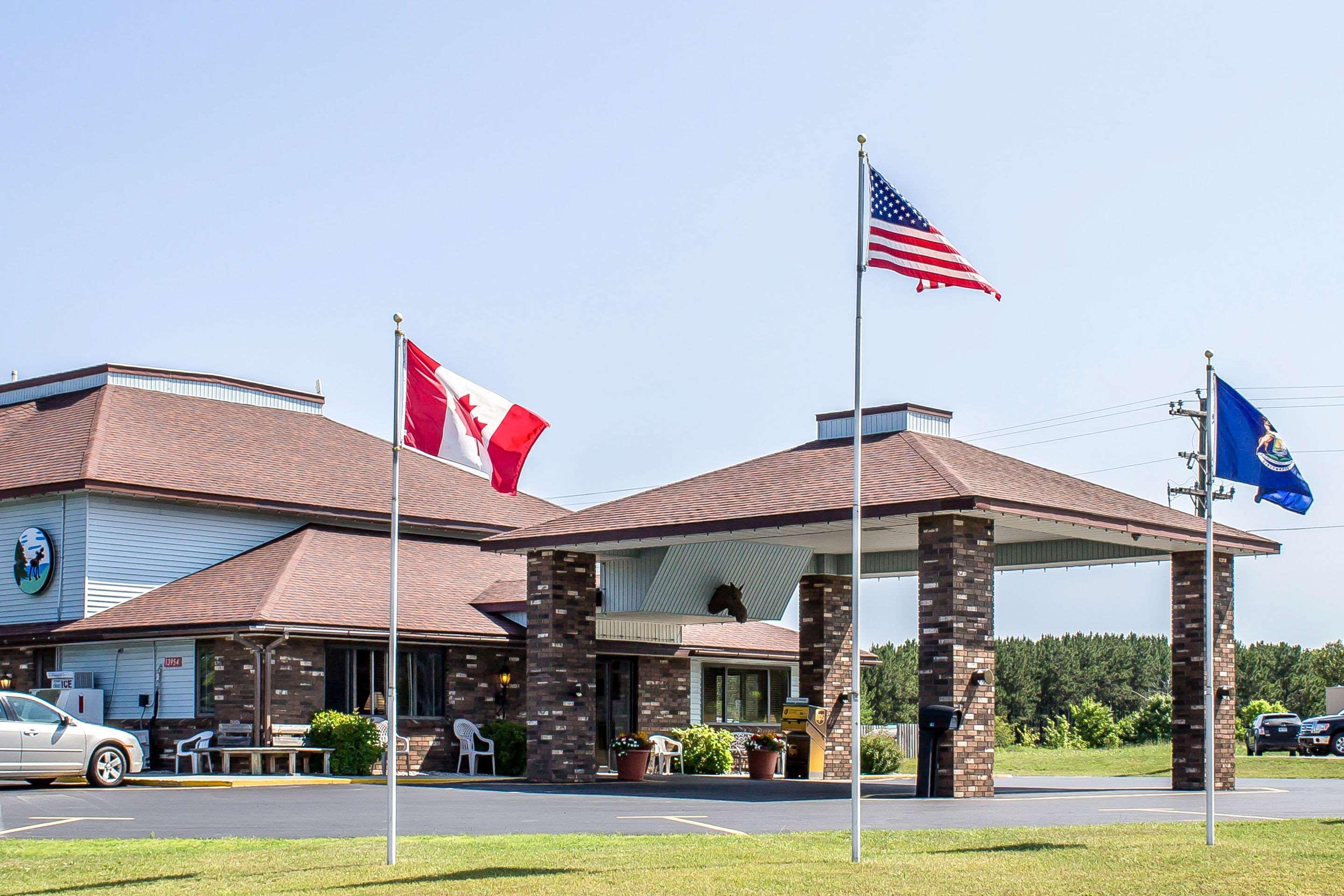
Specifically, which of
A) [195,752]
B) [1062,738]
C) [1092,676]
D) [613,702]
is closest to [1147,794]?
[613,702]

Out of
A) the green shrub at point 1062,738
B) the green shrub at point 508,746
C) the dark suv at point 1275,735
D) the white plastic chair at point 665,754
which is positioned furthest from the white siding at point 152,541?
the green shrub at point 1062,738

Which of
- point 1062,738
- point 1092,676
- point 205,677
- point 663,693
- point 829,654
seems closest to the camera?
point 205,677

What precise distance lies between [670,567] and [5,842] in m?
15.1

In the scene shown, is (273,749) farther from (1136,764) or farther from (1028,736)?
(1028,736)

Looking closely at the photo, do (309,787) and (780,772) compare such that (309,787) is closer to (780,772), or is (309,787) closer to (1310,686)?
(780,772)

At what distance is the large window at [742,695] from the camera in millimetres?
39375

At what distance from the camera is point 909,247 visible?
52.1ft

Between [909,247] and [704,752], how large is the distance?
21155mm

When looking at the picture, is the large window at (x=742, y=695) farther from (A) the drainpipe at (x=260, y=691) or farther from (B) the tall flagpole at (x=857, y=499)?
(B) the tall flagpole at (x=857, y=499)

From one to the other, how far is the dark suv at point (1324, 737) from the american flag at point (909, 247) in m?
33.9

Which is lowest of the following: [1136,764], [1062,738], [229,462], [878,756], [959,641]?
[1062,738]

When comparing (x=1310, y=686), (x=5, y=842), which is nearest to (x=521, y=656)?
(x=5, y=842)

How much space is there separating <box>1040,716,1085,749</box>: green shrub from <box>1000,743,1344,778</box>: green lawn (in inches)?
425

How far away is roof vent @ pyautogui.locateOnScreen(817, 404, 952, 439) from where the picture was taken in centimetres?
2941
